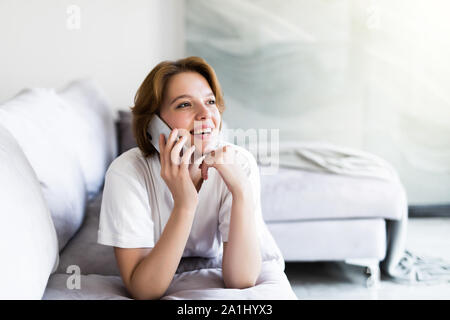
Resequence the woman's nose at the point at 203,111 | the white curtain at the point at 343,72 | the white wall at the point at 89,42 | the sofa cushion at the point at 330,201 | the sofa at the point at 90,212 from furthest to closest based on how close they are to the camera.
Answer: the white curtain at the point at 343,72 → the white wall at the point at 89,42 → the sofa cushion at the point at 330,201 → the woman's nose at the point at 203,111 → the sofa at the point at 90,212

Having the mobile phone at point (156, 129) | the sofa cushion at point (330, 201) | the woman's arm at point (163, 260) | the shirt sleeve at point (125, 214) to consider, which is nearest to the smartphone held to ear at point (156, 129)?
the mobile phone at point (156, 129)

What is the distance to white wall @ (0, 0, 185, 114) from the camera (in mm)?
3000

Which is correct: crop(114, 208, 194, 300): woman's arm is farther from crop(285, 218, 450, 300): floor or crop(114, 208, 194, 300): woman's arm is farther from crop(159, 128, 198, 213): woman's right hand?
crop(285, 218, 450, 300): floor

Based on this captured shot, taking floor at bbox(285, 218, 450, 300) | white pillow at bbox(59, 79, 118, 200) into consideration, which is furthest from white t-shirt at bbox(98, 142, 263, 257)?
floor at bbox(285, 218, 450, 300)

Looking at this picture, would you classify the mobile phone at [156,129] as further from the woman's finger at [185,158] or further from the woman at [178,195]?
the woman's finger at [185,158]

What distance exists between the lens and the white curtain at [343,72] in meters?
3.33

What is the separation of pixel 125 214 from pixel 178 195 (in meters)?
0.15

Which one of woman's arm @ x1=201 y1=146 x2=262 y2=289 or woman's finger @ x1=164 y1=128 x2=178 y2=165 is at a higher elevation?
woman's finger @ x1=164 y1=128 x2=178 y2=165

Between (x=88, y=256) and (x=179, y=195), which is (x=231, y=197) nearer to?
(x=179, y=195)

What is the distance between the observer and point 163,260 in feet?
3.19

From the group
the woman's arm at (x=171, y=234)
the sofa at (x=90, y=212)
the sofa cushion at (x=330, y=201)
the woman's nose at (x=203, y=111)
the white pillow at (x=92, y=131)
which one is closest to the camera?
the sofa at (x=90, y=212)

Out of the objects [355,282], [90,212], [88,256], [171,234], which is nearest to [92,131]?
[90,212]

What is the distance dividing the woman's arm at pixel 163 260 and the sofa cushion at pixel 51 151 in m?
0.44
